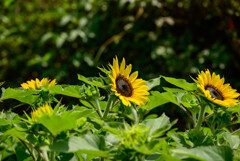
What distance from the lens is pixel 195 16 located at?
9.14 ft

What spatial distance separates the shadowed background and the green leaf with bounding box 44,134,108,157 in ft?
6.65

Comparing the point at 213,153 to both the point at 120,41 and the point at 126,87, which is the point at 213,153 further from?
the point at 120,41

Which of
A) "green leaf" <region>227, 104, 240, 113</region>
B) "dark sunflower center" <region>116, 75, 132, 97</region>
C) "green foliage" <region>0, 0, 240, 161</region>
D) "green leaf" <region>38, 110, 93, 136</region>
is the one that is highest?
"green foliage" <region>0, 0, 240, 161</region>

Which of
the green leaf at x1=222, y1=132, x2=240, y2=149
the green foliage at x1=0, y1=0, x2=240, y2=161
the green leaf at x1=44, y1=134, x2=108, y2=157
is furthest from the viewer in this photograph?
the green foliage at x1=0, y1=0, x2=240, y2=161

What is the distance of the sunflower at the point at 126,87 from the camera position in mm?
836

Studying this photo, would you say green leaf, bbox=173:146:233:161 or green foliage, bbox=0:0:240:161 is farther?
green foliage, bbox=0:0:240:161

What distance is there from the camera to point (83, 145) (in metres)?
0.62

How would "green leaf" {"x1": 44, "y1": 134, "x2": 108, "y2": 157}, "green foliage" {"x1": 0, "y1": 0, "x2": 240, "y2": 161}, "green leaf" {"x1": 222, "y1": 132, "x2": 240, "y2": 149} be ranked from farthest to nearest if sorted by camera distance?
"green foliage" {"x1": 0, "y1": 0, "x2": 240, "y2": 161} → "green leaf" {"x1": 222, "y1": 132, "x2": 240, "y2": 149} → "green leaf" {"x1": 44, "y1": 134, "x2": 108, "y2": 157}

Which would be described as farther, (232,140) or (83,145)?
(232,140)

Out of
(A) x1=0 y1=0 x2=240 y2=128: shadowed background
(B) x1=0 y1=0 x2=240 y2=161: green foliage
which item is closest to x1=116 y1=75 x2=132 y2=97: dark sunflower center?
(B) x1=0 y1=0 x2=240 y2=161: green foliage

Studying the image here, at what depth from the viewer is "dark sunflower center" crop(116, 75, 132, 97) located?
87 cm

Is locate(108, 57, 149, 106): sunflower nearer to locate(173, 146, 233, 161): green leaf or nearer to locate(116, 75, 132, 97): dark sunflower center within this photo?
locate(116, 75, 132, 97): dark sunflower center

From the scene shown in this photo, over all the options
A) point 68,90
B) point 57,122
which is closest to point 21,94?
point 68,90

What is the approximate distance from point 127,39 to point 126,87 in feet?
6.81
